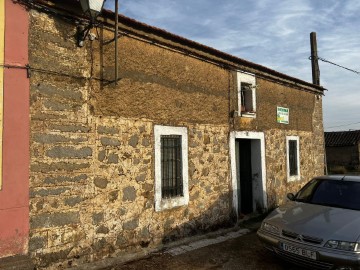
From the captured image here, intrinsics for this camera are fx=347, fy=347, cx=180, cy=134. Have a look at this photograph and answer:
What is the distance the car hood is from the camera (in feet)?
16.1

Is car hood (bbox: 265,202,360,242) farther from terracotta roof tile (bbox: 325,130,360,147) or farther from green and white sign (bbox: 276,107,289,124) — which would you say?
terracotta roof tile (bbox: 325,130,360,147)

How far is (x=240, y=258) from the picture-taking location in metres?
6.17

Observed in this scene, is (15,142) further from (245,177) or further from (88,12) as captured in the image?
(245,177)

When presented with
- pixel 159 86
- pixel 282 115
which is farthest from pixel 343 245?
pixel 282 115

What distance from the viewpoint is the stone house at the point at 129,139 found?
16.8ft

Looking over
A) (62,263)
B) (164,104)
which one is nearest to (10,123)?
(62,263)

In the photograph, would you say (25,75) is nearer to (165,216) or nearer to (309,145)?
(165,216)

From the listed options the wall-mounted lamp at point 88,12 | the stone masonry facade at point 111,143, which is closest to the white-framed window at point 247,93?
the stone masonry facade at point 111,143

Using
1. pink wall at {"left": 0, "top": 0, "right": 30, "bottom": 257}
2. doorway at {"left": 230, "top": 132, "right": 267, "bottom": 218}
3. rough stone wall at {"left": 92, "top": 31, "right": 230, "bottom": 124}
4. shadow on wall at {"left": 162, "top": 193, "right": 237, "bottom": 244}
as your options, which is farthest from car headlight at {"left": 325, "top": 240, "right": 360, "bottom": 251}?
doorway at {"left": 230, "top": 132, "right": 267, "bottom": 218}

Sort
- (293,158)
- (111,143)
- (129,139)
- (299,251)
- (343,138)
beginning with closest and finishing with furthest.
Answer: (299,251)
(111,143)
(129,139)
(293,158)
(343,138)

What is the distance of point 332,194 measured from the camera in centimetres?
629

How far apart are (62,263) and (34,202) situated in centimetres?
106

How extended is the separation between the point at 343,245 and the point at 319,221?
2.04ft

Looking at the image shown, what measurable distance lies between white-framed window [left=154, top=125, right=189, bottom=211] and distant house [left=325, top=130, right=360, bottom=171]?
80.9ft
